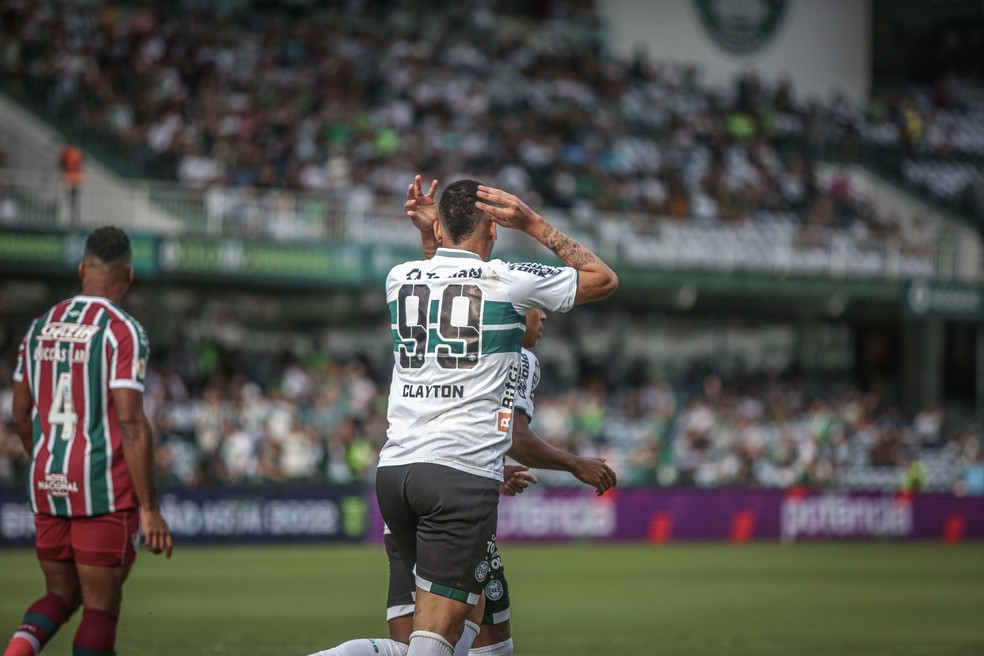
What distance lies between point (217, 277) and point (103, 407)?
807 inches

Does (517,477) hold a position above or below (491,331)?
below

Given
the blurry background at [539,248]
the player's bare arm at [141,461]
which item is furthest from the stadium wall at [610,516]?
the player's bare arm at [141,461]

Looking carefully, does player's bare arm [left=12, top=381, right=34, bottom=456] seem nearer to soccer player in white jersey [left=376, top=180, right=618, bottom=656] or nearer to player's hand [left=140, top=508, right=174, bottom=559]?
player's hand [left=140, top=508, right=174, bottom=559]

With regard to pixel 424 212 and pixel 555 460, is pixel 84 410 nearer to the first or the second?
pixel 424 212

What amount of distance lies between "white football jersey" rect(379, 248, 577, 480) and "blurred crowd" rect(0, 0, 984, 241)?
20.9 meters

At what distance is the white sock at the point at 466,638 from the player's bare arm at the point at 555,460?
0.84 m

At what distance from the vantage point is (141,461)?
23.3 ft

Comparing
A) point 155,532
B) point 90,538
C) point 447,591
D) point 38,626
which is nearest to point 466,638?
point 447,591

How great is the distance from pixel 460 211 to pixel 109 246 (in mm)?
1988

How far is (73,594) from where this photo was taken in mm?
7352

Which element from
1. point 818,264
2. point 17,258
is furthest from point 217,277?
point 818,264

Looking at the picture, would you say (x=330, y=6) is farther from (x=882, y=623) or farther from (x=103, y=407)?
(x=103, y=407)

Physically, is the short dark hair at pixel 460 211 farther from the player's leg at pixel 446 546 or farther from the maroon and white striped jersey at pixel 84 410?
the maroon and white striped jersey at pixel 84 410

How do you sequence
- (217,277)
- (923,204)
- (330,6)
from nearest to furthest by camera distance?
(217,277), (330,6), (923,204)
